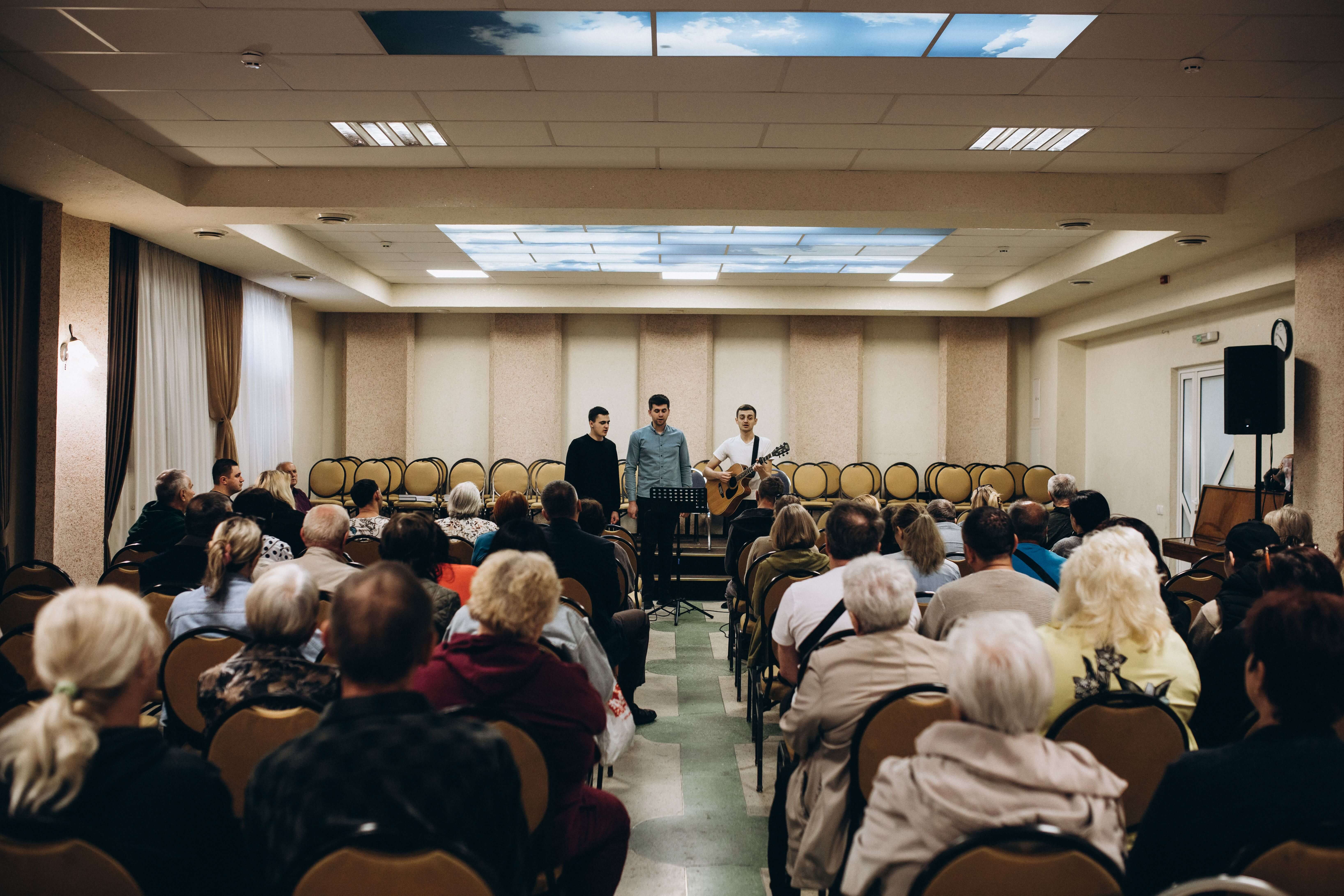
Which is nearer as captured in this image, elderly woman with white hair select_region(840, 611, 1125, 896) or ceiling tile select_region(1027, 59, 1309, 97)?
elderly woman with white hair select_region(840, 611, 1125, 896)

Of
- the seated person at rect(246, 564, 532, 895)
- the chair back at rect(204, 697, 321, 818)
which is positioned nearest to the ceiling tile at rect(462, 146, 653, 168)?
the chair back at rect(204, 697, 321, 818)

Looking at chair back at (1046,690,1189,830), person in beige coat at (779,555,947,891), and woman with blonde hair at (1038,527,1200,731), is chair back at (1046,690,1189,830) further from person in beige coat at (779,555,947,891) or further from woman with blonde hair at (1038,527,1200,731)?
person in beige coat at (779,555,947,891)

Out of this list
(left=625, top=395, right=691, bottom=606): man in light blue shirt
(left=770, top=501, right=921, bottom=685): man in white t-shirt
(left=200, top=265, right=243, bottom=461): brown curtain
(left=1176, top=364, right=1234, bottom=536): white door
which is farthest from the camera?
(left=200, top=265, right=243, bottom=461): brown curtain

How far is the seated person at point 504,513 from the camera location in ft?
13.6

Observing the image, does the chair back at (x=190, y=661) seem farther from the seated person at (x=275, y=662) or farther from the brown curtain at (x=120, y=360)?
the brown curtain at (x=120, y=360)

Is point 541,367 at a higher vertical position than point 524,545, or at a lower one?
higher

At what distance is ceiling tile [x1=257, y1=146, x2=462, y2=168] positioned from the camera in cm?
559

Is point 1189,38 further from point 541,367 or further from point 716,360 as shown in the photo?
point 541,367

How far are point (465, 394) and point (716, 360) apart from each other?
3.58 meters

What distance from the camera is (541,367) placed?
11617mm

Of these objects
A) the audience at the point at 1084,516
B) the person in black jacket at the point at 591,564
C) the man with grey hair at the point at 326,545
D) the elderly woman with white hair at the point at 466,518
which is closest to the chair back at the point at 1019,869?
the person in black jacket at the point at 591,564

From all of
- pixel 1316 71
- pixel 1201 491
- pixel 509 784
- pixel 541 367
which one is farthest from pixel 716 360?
pixel 509 784

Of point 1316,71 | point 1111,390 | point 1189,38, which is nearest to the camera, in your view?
point 1189,38

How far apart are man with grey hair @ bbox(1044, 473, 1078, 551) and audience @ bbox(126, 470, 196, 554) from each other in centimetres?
509
